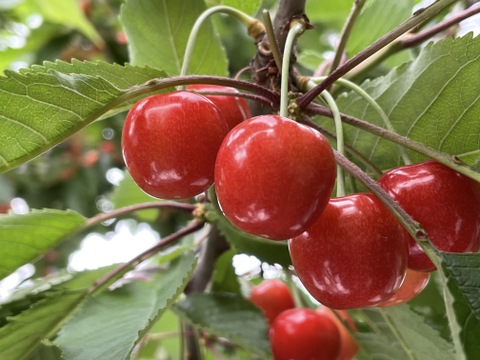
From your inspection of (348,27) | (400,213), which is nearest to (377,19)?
(348,27)

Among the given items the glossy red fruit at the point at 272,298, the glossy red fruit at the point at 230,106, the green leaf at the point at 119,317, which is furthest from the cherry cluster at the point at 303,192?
the glossy red fruit at the point at 272,298

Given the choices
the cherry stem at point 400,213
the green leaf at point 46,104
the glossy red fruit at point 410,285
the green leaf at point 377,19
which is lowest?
the glossy red fruit at point 410,285

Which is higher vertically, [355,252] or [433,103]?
[433,103]

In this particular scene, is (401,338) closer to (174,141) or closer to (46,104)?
(174,141)

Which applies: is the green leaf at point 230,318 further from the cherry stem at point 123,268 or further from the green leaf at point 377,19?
the green leaf at point 377,19

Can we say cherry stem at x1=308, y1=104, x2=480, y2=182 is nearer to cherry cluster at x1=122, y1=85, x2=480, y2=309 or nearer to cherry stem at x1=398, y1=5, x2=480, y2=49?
cherry cluster at x1=122, y1=85, x2=480, y2=309

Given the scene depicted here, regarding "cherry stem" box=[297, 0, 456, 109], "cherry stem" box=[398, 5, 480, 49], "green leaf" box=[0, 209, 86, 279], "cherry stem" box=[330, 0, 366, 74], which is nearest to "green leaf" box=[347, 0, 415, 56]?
"cherry stem" box=[398, 5, 480, 49]

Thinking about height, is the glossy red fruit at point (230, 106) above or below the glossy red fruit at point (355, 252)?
above

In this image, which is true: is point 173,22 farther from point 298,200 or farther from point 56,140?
point 298,200
